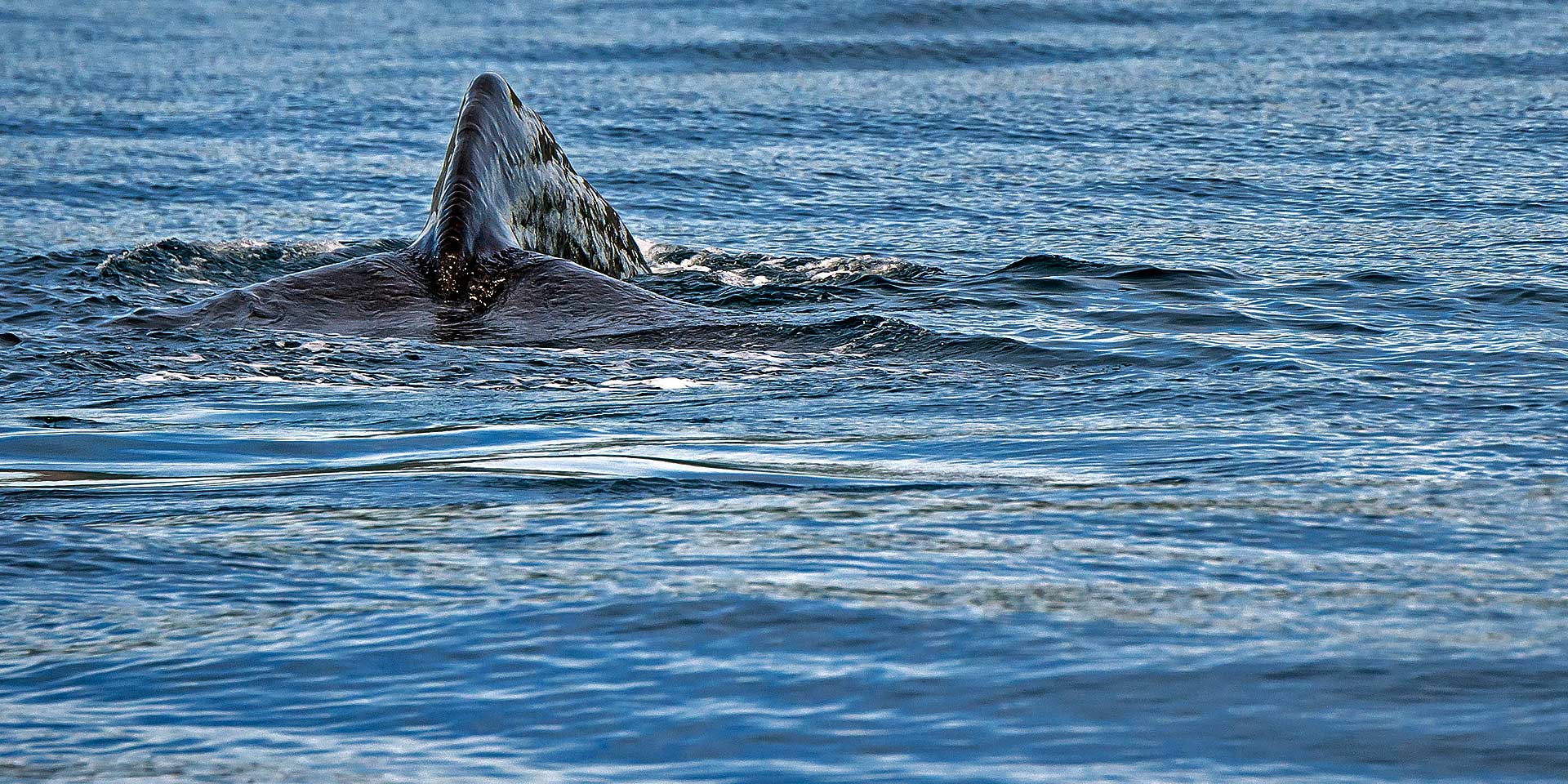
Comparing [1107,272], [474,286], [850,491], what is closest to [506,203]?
[474,286]

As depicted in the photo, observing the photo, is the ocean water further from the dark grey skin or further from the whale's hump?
A: the whale's hump

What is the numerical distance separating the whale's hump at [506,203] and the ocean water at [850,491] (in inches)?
14.0

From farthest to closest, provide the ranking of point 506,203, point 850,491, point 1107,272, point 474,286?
point 1107,272
point 506,203
point 474,286
point 850,491

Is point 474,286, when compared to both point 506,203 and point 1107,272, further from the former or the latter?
point 1107,272

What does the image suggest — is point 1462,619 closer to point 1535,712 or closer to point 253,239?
point 1535,712

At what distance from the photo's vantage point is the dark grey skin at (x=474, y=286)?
19.1 ft

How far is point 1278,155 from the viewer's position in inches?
401

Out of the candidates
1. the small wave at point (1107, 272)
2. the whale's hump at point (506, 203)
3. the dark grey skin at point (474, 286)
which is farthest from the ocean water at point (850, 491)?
Answer: the whale's hump at point (506, 203)

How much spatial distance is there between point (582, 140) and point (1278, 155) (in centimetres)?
418

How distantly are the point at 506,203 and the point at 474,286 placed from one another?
511 mm

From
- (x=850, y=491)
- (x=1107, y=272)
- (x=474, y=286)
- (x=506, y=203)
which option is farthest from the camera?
(x=1107, y=272)

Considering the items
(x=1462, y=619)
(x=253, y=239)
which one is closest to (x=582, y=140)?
(x=253, y=239)

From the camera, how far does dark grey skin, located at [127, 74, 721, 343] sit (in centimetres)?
582

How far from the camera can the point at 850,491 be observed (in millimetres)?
3924
